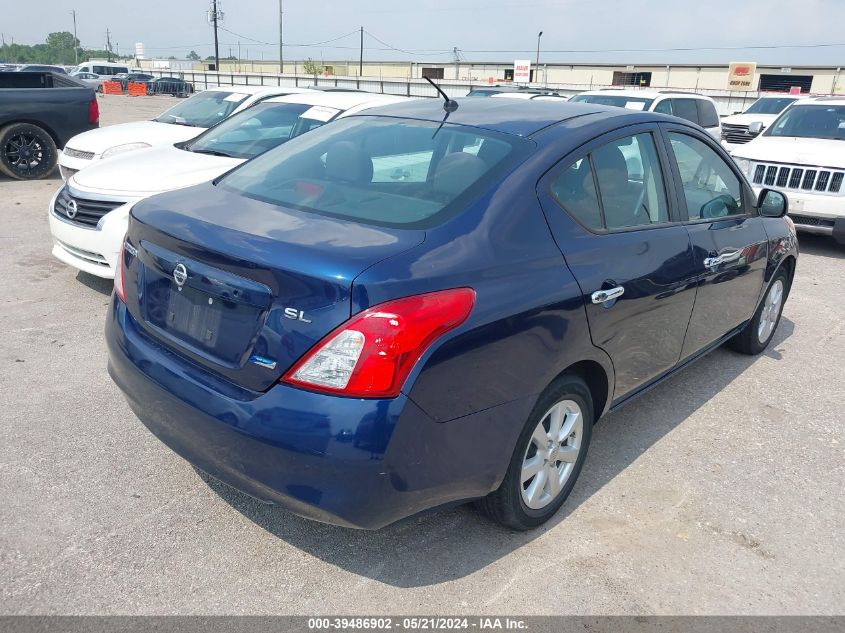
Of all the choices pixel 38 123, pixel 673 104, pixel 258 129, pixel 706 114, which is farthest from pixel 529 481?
pixel 706 114

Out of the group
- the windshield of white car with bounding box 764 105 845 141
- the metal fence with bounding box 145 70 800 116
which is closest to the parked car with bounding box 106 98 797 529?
the windshield of white car with bounding box 764 105 845 141

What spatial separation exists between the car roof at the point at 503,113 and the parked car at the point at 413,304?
2 centimetres

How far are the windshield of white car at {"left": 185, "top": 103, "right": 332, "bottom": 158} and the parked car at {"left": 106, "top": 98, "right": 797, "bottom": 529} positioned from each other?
3350 mm

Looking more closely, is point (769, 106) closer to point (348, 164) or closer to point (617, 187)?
point (617, 187)

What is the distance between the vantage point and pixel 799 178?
834 cm

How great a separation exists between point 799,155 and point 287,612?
329 inches

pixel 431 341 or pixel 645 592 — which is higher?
pixel 431 341

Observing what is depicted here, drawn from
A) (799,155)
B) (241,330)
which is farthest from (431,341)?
(799,155)

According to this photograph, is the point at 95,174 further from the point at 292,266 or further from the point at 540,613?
the point at 540,613

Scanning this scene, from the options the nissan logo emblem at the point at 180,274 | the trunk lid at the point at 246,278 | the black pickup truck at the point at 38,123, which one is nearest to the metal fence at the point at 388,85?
the black pickup truck at the point at 38,123

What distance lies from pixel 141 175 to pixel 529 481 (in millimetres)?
4393

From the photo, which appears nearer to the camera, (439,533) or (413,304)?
(413,304)

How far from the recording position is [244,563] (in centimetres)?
271

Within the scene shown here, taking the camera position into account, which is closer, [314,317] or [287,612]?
[314,317]
